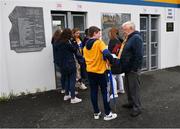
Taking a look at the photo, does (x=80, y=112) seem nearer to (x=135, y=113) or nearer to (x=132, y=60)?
(x=135, y=113)

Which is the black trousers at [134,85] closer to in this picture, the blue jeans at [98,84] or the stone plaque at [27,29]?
the blue jeans at [98,84]

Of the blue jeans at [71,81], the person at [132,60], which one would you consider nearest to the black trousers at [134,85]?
the person at [132,60]

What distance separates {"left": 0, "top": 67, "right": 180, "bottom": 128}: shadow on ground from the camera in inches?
181

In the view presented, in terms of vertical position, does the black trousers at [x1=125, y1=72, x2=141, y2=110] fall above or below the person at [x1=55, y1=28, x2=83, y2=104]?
below

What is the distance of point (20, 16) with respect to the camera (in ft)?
20.7

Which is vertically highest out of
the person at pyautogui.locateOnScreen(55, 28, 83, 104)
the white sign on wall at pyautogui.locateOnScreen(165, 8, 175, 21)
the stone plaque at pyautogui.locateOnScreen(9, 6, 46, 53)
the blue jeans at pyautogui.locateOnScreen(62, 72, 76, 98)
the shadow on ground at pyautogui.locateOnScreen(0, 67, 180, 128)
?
the white sign on wall at pyautogui.locateOnScreen(165, 8, 175, 21)

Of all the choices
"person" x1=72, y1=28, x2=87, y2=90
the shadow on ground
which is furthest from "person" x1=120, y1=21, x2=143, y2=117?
"person" x1=72, y1=28, x2=87, y2=90

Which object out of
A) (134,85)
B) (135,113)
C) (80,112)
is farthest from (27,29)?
(135,113)

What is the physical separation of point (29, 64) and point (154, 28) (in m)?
5.68

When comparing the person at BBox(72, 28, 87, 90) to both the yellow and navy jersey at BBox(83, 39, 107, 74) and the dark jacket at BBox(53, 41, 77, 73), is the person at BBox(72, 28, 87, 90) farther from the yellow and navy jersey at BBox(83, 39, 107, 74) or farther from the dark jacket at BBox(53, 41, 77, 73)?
the yellow and navy jersey at BBox(83, 39, 107, 74)

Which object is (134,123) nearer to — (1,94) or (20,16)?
(1,94)

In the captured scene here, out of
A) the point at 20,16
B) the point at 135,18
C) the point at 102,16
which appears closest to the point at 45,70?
the point at 20,16

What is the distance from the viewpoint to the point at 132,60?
4691 mm

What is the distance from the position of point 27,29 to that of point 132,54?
3.04 metres
